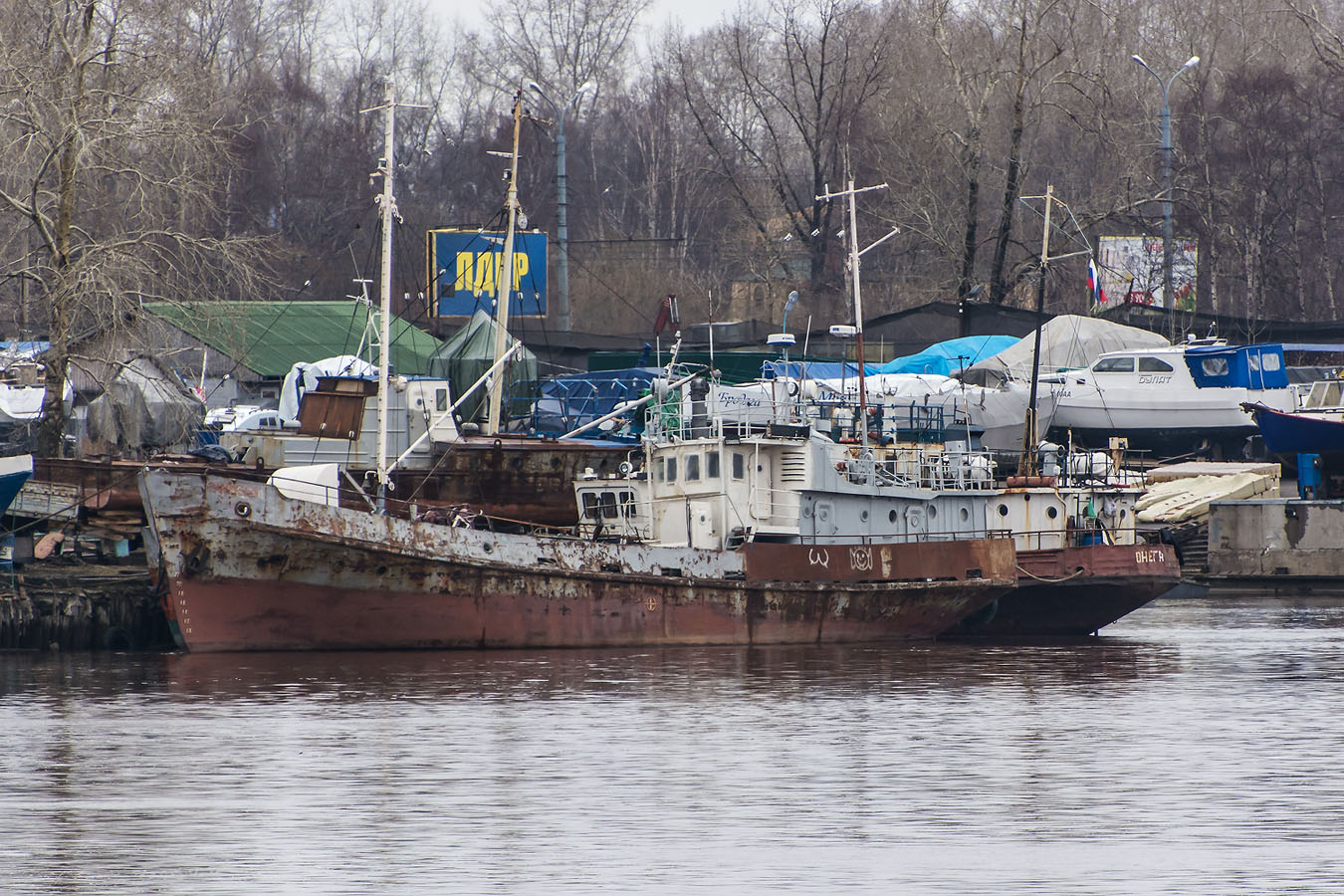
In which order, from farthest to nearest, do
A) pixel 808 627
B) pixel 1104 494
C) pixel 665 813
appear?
pixel 1104 494 → pixel 808 627 → pixel 665 813

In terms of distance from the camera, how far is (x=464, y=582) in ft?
100

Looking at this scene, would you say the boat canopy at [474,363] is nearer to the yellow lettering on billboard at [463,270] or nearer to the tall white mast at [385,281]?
the yellow lettering on billboard at [463,270]

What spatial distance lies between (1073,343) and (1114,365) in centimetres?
290

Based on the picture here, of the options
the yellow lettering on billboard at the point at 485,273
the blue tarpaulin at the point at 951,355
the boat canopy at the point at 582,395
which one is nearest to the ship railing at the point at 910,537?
the boat canopy at the point at 582,395

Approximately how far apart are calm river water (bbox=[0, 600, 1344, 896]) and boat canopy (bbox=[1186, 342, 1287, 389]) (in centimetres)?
2040

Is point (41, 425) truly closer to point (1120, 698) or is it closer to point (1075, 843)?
point (1120, 698)

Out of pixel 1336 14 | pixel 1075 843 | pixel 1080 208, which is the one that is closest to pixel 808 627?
pixel 1075 843

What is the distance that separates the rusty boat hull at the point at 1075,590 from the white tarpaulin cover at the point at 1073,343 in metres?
17.2

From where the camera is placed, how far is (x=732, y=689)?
2744cm

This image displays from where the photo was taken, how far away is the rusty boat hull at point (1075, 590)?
3484 centimetres

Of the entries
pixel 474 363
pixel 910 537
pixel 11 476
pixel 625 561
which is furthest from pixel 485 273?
pixel 625 561

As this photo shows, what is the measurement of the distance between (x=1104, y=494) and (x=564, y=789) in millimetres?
19507

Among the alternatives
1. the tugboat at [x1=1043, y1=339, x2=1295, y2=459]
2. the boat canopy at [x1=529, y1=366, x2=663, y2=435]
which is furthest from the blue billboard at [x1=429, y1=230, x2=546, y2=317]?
the tugboat at [x1=1043, y1=339, x2=1295, y2=459]

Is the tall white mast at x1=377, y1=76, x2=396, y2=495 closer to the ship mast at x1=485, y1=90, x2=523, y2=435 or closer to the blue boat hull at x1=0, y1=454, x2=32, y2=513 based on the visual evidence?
the ship mast at x1=485, y1=90, x2=523, y2=435
